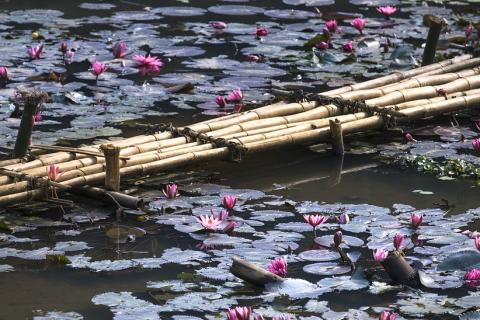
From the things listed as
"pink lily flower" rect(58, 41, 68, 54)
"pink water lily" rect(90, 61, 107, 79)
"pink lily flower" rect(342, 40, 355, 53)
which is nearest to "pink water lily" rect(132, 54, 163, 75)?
"pink water lily" rect(90, 61, 107, 79)

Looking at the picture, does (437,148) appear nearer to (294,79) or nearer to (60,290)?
(294,79)

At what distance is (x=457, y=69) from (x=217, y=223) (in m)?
2.86

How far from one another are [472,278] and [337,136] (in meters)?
1.72

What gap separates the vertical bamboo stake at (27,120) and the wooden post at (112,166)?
340 mm

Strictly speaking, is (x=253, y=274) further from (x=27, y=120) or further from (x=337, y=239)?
(x=27, y=120)

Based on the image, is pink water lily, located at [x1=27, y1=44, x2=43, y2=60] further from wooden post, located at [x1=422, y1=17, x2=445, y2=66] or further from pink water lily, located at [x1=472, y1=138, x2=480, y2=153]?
pink water lily, located at [x1=472, y1=138, x2=480, y2=153]

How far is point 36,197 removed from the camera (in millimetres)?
4789

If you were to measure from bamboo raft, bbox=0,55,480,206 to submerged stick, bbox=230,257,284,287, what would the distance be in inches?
38.6

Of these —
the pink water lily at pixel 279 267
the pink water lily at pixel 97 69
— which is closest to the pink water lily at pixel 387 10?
the pink water lily at pixel 97 69

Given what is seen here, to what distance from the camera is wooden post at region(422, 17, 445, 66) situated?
22.9 feet

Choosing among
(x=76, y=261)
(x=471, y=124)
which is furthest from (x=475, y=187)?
(x=76, y=261)

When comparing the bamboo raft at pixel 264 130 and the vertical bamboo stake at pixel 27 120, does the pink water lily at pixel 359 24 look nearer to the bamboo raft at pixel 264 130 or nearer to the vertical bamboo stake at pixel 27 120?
the bamboo raft at pixel 264 130

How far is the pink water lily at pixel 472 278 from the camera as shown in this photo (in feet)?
13.7

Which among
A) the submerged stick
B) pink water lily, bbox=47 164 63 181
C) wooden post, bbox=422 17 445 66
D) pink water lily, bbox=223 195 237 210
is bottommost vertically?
pink water lily, bbox=223 195 237 210
